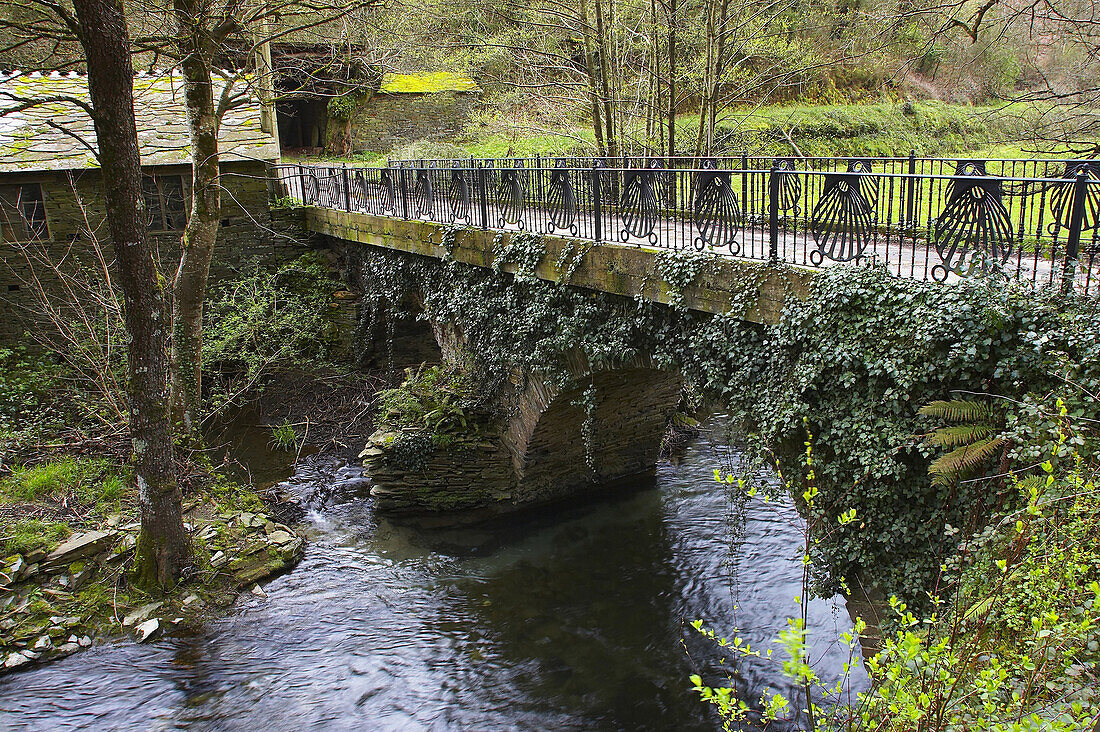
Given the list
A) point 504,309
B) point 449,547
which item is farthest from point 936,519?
point 449,547

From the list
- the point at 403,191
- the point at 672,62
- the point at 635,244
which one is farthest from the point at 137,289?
the point at 672,62

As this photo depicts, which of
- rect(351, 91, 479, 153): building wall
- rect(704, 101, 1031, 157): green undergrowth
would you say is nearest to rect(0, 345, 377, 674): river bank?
rect(704, 101, 1031, 157): green undergrowth

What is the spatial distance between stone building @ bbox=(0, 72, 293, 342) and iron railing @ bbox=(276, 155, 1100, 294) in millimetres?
3946

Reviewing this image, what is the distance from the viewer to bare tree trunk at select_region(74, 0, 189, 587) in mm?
6902

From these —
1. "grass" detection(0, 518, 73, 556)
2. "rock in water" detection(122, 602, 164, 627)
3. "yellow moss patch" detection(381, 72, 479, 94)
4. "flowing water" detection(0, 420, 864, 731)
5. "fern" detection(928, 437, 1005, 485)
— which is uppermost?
"yellow moss patch" detection(381, 72, 479, 94)

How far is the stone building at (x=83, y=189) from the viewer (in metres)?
13.3

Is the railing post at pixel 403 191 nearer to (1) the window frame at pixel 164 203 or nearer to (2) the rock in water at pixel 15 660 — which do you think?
(1) the window frame at pixel 164 203

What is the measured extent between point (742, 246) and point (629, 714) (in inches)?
174

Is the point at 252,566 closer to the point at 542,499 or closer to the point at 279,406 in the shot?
the point at 542,499

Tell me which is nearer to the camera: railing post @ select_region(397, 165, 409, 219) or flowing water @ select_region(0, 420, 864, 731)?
flowing water @ select_region(0, 420, 864, 731)

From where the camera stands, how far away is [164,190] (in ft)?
47.2

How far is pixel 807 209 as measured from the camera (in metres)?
6.70

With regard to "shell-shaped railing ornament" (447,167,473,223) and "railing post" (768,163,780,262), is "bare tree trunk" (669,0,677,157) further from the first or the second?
"railing post" (768,163,780,262)

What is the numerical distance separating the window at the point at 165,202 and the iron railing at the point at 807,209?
4539mm
